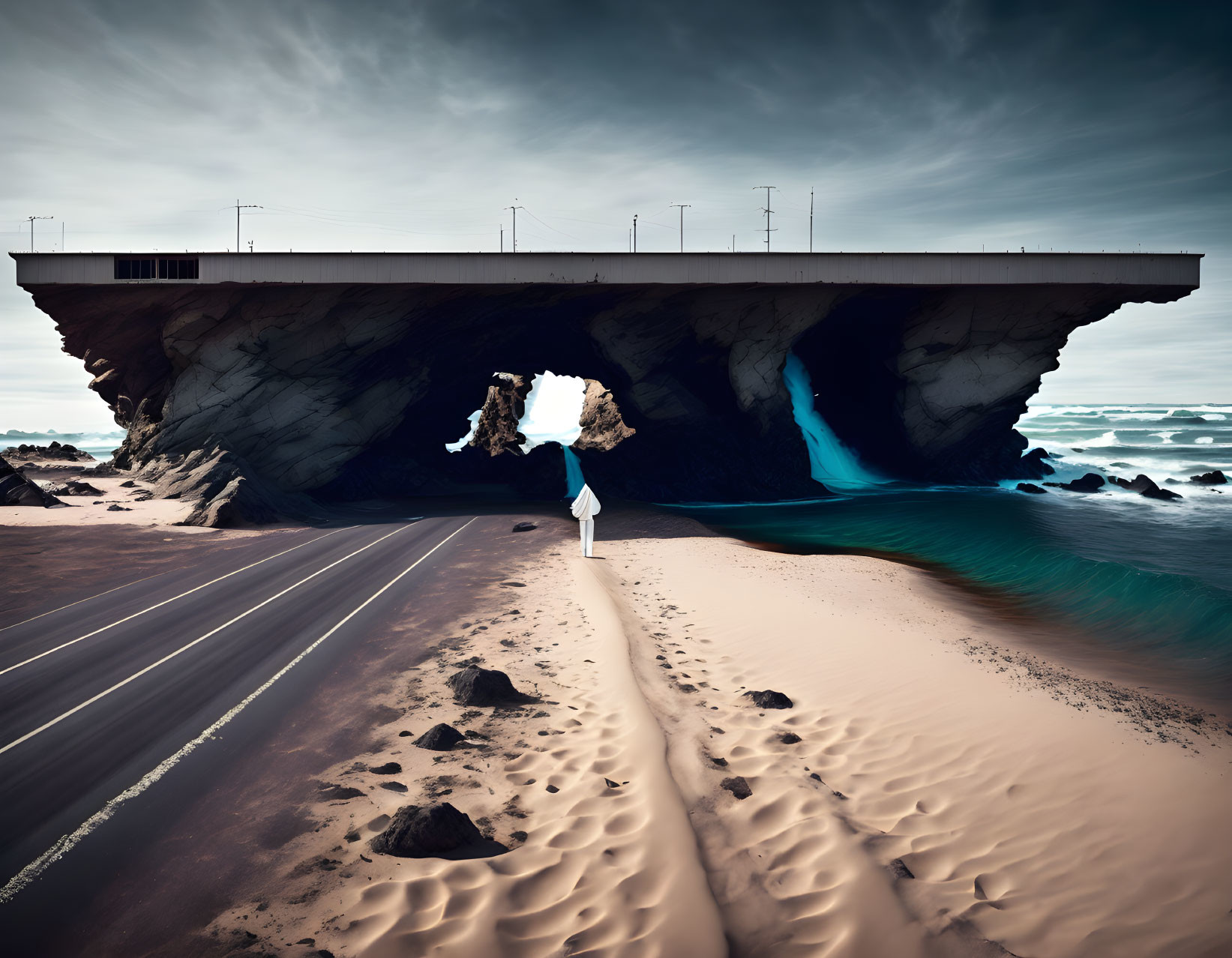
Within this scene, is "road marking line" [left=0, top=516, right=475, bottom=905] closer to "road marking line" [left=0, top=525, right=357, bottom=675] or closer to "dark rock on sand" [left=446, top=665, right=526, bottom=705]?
"dark rock on sand" [left=446, top=665, right=526, bottom=705]

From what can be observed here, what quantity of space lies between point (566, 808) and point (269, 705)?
467cm

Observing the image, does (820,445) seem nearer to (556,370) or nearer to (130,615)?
(556,370)

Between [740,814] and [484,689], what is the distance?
3.76 metres

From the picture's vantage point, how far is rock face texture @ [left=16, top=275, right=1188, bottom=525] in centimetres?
2998

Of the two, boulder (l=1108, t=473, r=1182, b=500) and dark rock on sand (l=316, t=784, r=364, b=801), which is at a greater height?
boulder (l=1108, t=473, r=1182, b=500)

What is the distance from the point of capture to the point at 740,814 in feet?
20.9

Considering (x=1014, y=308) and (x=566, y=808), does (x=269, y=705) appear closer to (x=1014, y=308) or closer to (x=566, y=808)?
(x=566, y=808)

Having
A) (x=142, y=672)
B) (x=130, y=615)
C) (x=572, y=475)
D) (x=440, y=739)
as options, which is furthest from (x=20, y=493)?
(x=440, y=739)

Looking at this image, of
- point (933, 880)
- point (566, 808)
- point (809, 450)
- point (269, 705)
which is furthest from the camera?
point (809, 450)

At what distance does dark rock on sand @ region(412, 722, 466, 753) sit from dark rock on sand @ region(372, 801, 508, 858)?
61.6 inches

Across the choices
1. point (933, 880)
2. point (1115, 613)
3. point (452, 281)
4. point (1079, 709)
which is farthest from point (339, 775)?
point (452, 281)

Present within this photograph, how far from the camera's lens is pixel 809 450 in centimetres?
4597

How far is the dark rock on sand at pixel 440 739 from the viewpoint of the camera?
737 centimetres

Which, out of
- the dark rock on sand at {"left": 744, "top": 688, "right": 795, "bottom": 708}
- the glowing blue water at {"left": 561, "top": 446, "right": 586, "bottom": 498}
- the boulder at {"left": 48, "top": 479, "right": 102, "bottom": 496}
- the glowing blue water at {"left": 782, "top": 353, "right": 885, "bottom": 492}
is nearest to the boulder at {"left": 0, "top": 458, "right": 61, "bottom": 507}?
the boulder at {"left": 48, "top": 479, "right": 102, "bottom": 496}
